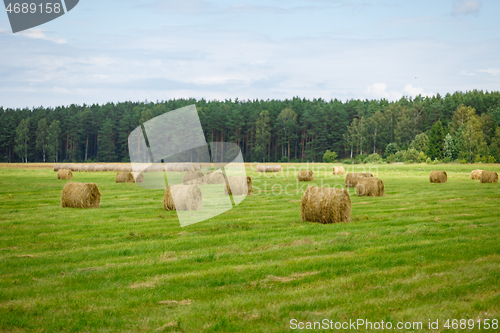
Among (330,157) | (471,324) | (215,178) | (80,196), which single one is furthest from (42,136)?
(471,324)

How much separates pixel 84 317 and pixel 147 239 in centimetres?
637

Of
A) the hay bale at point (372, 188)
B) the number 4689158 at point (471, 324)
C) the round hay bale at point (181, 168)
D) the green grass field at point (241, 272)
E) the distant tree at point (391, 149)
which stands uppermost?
the distant tree at point (391, 149)

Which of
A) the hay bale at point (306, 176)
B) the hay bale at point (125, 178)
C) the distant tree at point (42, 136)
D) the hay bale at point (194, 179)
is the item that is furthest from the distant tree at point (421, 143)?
the distant tree at point (42, 136)

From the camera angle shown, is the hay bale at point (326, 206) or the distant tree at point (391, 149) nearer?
the hay bale at point (326, 206)

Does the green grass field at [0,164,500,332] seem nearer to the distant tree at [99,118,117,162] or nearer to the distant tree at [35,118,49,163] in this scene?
the distant tree at [99,118,117,162]

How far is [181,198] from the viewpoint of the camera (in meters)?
19.4

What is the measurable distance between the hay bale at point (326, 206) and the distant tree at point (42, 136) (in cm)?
11941

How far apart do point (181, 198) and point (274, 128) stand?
341 feet

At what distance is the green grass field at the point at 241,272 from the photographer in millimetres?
6895

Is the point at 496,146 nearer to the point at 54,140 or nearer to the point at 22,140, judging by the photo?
the point at 54,140

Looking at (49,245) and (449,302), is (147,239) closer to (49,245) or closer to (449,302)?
(49,245)

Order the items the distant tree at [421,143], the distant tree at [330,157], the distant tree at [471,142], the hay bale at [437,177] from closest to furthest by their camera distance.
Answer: the hay bale at [437,177]
the distant tree at [471,142]
the distant tree at [421,143]
the distant tree at [330,157]

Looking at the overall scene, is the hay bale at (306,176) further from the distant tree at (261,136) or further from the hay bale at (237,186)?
the distant tree at (261,136)

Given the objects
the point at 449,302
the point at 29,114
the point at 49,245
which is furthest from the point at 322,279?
the point at 29,114
